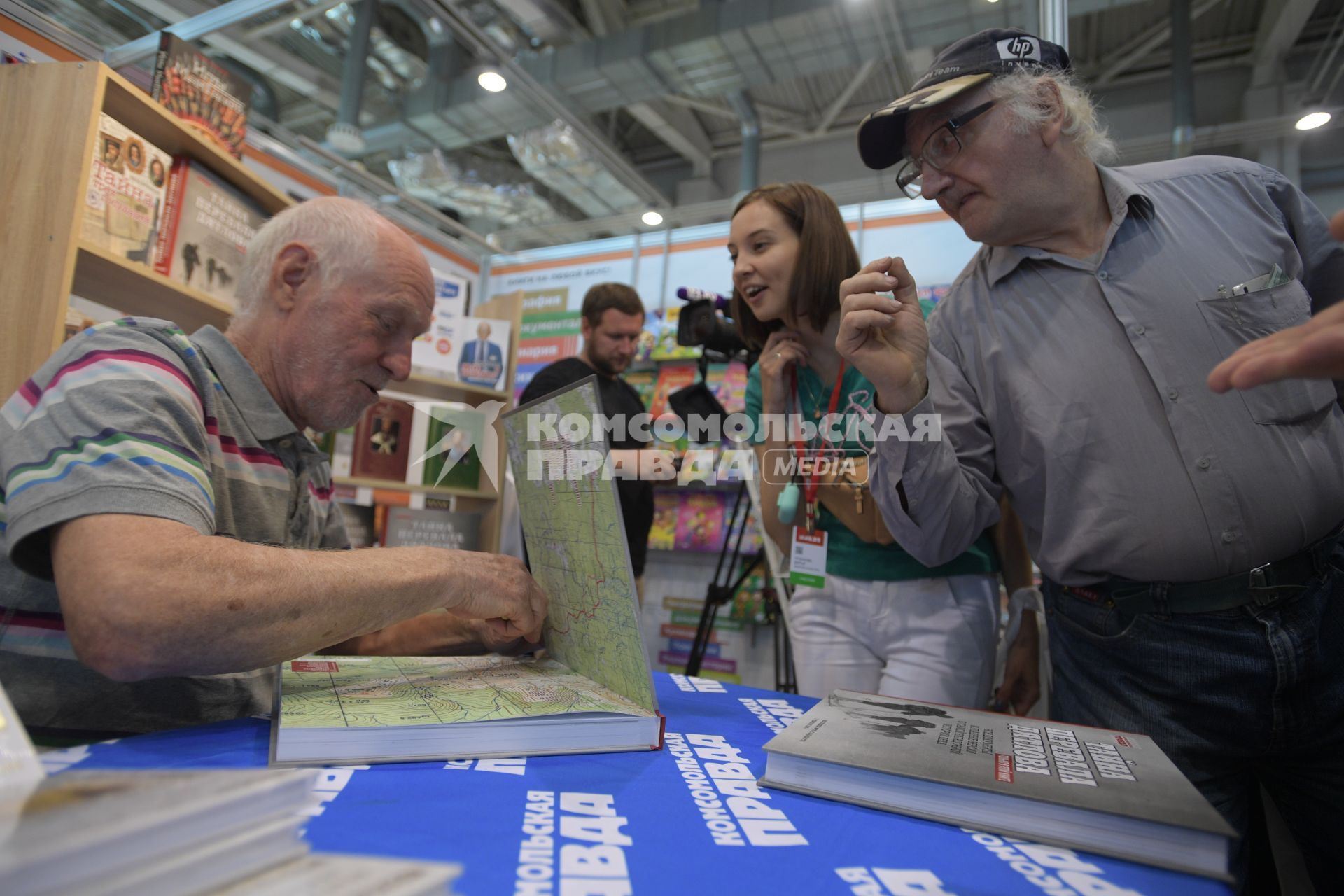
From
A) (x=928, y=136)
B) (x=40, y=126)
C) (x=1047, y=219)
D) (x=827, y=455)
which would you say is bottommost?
(x=827, y=455)

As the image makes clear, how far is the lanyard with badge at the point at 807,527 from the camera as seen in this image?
5.08 ft

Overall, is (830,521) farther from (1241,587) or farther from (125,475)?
(125,475)

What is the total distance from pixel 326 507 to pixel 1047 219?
1357 millimetres

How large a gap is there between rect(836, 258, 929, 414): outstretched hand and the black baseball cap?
361mm

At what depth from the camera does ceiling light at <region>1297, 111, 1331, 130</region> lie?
3389mm

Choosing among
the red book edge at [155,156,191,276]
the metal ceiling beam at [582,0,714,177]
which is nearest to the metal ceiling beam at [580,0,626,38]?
the metal ceiling beam at [582,0,714,177]

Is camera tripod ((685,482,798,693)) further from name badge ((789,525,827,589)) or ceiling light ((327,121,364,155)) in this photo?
ceiling light ((327,121,364,155))

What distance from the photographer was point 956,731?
74 centimetres

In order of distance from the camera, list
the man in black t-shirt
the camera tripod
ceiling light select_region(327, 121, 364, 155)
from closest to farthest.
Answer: the man in black t-shirt
the camera tripod
ceiling light select_region(327, 121, 364, 155)

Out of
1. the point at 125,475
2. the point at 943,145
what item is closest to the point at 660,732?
the point at 125,475

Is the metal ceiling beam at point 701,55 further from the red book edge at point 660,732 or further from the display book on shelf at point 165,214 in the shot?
the red book edge at point 660,732

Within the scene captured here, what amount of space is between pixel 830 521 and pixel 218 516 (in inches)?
46.3

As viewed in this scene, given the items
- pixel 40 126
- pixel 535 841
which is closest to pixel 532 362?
pixel 40 126

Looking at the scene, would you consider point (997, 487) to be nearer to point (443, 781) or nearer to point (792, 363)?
point (792, 363)
